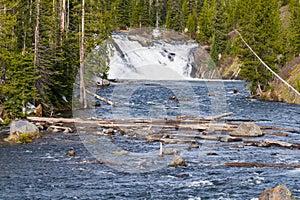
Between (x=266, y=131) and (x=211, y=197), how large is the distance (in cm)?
1312

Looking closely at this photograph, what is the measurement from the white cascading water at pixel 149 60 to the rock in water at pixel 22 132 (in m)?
49.4

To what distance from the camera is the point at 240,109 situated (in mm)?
37844

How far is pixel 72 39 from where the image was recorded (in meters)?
37.4

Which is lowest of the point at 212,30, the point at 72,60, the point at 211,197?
the point at 211,197

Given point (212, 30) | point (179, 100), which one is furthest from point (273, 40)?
point (212, 30)

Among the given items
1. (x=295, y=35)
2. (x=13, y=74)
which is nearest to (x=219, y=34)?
(x=295, y=35)

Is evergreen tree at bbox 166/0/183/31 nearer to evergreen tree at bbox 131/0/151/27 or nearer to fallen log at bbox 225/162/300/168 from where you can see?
evergreen tree at bbox 131/0/151/27

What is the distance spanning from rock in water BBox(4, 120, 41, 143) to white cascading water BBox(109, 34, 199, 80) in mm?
49438

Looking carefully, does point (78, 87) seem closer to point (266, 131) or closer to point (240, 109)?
point (240, 109)

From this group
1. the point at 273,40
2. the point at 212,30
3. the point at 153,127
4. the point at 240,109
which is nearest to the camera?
the point at 153,127

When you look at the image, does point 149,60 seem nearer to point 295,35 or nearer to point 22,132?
point 295,35

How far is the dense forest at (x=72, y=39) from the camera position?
1070 inches

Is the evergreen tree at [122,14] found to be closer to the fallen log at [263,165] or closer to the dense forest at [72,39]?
the dense forest at [72,39]

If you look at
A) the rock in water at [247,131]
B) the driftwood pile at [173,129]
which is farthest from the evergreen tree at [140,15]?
the rock in water at [247,131]
